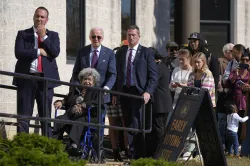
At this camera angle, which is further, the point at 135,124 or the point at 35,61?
the point at 135,124

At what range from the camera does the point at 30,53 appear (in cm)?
1162

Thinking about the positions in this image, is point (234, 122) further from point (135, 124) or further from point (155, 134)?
point (135, 124)

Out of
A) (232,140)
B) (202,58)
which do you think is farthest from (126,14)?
(202,58)

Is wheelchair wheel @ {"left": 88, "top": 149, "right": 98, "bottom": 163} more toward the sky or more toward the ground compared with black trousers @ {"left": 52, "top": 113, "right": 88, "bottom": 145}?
more toward the ground

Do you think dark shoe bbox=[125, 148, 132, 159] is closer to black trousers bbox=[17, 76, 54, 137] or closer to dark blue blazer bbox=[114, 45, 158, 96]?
dark blue blazer bbox=[114, 45, 158, 96]

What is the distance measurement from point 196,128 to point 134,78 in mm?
1137

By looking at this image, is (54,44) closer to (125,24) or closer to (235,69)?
(235,69)

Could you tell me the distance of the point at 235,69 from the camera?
14930mm

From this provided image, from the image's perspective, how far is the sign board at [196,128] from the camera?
38.0ft

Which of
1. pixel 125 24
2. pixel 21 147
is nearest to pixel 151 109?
pixel 21 147

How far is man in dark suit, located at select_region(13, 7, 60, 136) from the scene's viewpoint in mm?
11586

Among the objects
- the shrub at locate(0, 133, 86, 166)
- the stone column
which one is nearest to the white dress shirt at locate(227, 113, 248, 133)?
the stone column

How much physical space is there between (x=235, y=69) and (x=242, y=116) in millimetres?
901

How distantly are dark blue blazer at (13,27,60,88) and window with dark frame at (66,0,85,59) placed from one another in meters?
4.82
